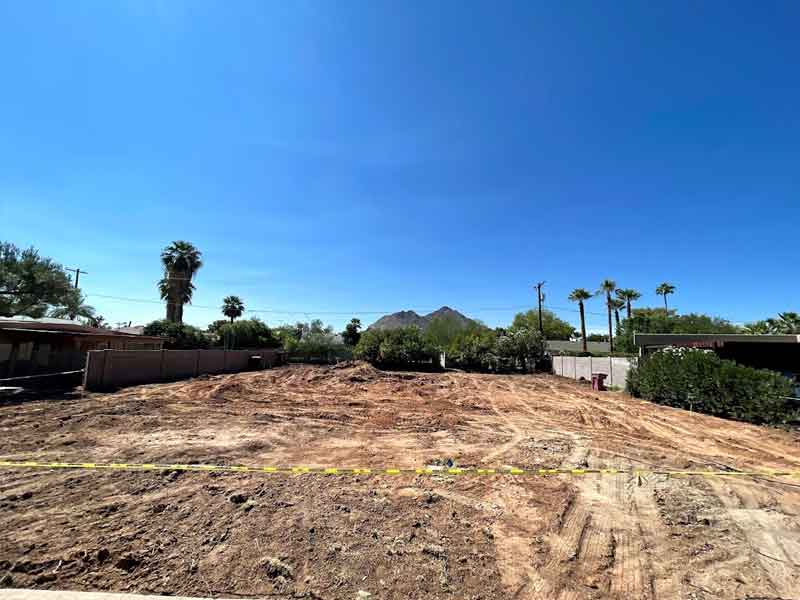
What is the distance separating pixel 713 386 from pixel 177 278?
143 ft

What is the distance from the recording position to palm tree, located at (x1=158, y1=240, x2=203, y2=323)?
3897 cm

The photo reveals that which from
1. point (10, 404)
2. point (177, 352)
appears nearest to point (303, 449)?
point (10, 404)

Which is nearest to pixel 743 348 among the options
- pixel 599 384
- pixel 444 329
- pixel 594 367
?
pixel 599 384

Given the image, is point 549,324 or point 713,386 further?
point 549,324

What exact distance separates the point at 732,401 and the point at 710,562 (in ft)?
37.4

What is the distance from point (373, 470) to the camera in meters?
6.18

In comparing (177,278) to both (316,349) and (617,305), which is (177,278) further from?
(617,305)

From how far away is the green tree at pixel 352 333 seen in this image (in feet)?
A: 180

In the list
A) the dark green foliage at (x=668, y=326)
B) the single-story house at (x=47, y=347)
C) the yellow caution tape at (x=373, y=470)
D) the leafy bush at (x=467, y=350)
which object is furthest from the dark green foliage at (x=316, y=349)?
the yellow caution tape at (x=373, y=470)

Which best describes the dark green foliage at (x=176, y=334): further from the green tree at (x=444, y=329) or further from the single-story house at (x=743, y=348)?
the single-story house at (x=743, y=348)

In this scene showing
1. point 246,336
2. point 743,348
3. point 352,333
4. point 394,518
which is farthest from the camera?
point 352,333

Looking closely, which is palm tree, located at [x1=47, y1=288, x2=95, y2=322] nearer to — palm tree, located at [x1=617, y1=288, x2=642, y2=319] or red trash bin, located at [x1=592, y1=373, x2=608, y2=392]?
red trash bin, located at [x1=592, y1=373, x2=608, y2=392]

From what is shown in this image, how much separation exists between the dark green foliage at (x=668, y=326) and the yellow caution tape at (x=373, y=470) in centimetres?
3250

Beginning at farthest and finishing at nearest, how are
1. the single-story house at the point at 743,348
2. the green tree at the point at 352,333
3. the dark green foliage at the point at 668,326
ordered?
the green tree at the point at 352,333 < the dark green foliage at the point at 668,326 < the single-story house at the point at 743,348
